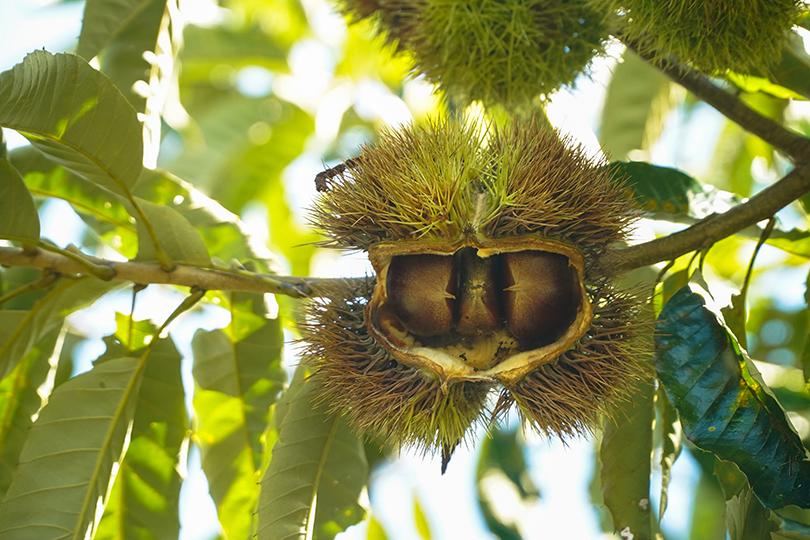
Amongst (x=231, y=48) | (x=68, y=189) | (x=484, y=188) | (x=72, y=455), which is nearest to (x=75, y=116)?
(x=68, y=189)

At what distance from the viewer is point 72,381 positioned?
1602 mm

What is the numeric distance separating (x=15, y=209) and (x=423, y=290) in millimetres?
933

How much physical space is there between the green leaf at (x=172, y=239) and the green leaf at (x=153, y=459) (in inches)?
9.7

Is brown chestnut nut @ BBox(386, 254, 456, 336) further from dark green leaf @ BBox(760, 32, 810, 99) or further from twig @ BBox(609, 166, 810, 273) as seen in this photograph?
dark green leaf @ BBox(760, 32, 810, 99)

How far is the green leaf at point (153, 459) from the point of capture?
1.66m

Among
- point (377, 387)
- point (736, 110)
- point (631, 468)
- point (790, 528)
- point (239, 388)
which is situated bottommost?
Result: point (790, 528)

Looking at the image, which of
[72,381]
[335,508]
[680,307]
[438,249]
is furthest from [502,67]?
[72,381]

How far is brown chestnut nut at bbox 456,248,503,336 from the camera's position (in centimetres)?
141

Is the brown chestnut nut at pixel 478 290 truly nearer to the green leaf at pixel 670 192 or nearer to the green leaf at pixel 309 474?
the green leaf at pixel 309 474

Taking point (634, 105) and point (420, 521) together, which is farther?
point (420, 521)

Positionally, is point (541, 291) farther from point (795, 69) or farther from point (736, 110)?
point (795, 69)

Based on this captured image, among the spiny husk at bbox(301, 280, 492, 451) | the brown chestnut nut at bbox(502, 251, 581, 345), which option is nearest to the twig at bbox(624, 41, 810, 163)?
the brown chestnut nut at bbox(502, 251, 581, 345)

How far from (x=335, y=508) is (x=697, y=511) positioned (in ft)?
6.59

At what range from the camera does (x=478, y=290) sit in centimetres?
141
